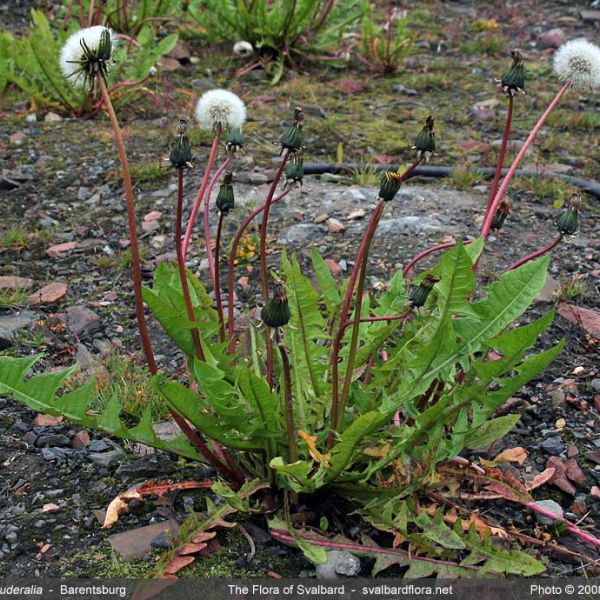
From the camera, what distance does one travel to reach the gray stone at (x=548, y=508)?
2.31 metres

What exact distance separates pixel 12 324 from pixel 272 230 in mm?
1328

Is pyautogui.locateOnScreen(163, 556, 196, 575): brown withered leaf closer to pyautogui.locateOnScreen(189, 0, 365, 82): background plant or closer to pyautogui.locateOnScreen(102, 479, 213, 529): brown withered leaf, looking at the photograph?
pyautogui.locateOnScreen(102, 479, 213, 529): brown withered leaf

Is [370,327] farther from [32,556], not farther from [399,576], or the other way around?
[32,556]

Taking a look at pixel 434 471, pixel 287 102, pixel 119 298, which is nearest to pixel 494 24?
pixel 287 102

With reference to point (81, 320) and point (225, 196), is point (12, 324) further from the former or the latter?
point (225, 196)

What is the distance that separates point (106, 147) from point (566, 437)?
3.20 meters

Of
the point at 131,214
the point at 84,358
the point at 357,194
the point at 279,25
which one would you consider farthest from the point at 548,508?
the point at 279,25

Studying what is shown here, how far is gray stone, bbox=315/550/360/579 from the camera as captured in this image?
2.08 m

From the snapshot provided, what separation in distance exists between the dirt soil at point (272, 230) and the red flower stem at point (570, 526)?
0.10 feet

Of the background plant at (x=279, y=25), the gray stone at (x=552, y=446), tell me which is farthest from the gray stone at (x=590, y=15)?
the gray stone at (x=552, y=446)

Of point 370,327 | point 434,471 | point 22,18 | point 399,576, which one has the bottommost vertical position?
point 399,576

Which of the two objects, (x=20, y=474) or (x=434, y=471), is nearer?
(x=434, y=471)

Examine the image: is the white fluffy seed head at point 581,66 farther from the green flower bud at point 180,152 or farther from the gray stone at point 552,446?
the green flower bud at point 180,152

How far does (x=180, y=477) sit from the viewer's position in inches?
94.5
